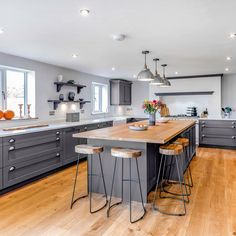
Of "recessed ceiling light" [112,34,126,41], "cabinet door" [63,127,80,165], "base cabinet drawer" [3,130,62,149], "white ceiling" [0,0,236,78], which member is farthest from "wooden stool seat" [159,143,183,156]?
"cabinet door" [63,127,80,165]

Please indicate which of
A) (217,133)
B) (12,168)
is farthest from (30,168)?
(217,133)

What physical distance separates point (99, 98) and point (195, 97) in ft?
10.5

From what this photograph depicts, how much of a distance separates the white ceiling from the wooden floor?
225 centimetres

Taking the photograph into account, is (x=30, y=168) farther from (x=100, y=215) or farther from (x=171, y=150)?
(x=171, y=150)

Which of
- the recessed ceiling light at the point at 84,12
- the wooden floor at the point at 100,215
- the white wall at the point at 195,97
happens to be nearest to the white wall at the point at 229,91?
the white wall at the point at 195,97

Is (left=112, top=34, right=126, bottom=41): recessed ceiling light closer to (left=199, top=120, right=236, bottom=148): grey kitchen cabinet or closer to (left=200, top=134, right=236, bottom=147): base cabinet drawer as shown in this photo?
(left=199, top=120, right=236, bottom=148): grey kitchen cabinet

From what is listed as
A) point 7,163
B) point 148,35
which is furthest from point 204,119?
point 7,163

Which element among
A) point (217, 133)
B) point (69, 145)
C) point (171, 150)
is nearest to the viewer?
point (171, 150)

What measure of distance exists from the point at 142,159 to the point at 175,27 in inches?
67.9

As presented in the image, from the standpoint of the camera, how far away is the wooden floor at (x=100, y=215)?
227 centimetres

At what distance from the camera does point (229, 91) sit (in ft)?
23.0

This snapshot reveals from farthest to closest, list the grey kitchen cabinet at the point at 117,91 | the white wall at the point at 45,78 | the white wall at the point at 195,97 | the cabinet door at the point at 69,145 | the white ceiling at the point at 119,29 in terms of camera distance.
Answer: the grey kitchen cabinet at the point at 117,91, the white wall at the point at 195,97, the cabinet door at the point at 69,145, the white wall at the point at 45,78, the white ceiling at the point at 119,29

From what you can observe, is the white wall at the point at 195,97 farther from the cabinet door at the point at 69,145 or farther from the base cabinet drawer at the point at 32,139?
the base cabinet drawer at the point at 32,139

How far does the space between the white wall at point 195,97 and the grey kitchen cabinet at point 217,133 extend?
699mm
